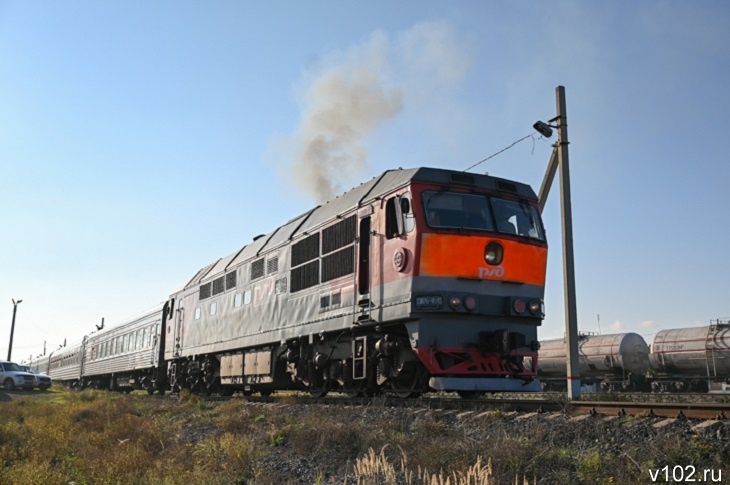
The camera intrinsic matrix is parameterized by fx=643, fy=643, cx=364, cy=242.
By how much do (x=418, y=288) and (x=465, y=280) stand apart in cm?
84

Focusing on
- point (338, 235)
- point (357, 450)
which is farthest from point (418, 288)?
point (357, 450)

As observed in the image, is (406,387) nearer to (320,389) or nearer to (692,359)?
(320,389)

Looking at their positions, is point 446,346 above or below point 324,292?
below

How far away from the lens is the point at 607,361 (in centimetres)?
2761

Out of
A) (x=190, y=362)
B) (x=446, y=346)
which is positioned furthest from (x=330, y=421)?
(x=190, y=362)

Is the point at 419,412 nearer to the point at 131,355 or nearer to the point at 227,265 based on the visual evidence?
the point at 227,265

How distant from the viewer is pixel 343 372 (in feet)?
40.9

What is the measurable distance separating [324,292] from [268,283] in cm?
322

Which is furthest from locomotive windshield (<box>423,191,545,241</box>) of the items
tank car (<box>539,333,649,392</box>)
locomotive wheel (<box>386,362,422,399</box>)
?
tank car (<box>539,333,649,392</box>)

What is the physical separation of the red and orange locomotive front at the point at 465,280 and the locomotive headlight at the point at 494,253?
2 centimetres

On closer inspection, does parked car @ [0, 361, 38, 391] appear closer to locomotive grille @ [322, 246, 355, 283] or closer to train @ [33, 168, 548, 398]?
train @ [33, 168, 548, 398]

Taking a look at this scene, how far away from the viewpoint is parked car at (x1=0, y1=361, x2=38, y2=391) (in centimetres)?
3092

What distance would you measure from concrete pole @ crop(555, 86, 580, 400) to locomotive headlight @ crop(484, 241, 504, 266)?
159 inches

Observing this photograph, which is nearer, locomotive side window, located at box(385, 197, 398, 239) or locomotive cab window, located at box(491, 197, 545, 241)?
locomotive side window, located at box(385, 197, 398, 239)
